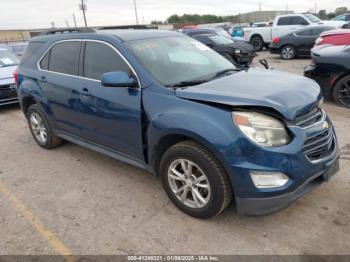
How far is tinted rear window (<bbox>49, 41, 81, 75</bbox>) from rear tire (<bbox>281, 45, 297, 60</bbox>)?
491 inches

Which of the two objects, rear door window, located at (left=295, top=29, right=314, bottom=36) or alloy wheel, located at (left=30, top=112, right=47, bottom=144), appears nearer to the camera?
alloy wheel, located at (left=30, top=112, right=47, bottom=144)

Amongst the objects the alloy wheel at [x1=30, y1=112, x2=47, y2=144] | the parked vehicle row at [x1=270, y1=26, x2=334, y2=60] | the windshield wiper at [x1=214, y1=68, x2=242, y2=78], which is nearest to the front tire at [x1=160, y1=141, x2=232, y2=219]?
the windshield wiper at [x1=214, y1=68, x2=242, y2=78]

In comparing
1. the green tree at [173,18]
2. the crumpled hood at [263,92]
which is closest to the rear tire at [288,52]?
the crumpled hood at [263,92]

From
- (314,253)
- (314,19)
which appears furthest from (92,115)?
(314,19)

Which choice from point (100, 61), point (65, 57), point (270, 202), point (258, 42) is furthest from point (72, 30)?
point (258, 42)

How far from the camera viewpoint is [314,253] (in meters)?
2.69

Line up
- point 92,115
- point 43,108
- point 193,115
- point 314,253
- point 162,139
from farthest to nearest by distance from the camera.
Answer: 1. point 43,108
2. point 92,115
3. point 162,139
4. point 193,115
5. point 314,253

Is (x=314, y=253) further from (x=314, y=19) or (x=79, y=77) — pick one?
(x=314, y=19)

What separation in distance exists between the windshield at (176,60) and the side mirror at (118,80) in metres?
0.23

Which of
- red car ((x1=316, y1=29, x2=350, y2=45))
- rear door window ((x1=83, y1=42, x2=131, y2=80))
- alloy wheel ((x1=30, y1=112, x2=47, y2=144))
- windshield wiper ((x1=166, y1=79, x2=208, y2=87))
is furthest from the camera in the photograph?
red car ((x1=316, y1=29, x2=350, y2=45))

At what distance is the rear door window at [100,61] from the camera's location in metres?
3.61

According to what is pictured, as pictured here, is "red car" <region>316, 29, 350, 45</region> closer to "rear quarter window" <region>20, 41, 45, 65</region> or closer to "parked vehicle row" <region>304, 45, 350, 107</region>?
"parked vehicle row" <region>304, 45, 350, 107</region>

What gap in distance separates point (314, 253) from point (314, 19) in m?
17.3

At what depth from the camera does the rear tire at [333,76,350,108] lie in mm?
6379
